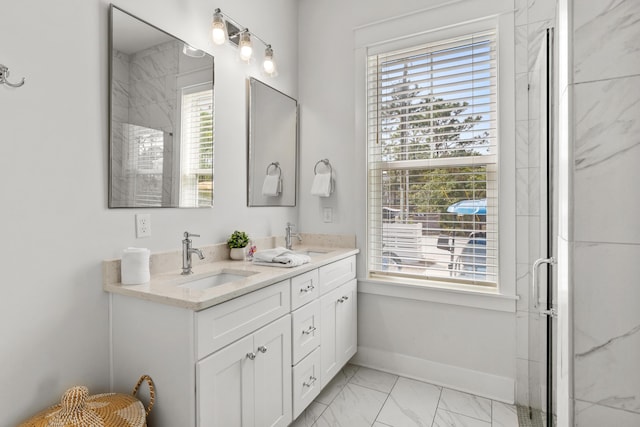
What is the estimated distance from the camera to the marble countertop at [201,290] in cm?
125

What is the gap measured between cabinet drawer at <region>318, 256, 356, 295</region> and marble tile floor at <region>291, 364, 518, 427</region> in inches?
27.3

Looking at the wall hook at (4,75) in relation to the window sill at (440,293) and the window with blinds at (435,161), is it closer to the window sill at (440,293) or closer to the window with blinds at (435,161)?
the window with blinds at (435,161)

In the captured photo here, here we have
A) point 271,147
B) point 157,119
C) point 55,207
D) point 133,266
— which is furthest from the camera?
point 271,147

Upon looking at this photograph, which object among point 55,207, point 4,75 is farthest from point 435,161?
point 4,75

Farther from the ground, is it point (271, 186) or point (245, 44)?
point (245, 44)

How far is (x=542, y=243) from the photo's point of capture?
162 centimetres

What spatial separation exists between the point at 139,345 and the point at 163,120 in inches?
42.0

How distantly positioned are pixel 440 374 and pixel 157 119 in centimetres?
234

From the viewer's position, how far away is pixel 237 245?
206 centimetres

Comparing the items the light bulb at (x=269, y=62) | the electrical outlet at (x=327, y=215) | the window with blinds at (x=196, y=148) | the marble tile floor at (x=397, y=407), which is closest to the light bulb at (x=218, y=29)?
the window with blinds at (x=196, y=148)

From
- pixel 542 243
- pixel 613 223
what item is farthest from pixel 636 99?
pixel 542 243

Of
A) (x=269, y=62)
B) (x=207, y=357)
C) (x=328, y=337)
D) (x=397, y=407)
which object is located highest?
(x=269, y=62)

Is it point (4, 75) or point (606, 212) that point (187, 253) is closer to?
point (4, 75)

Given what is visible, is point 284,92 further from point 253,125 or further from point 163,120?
point 163,120
